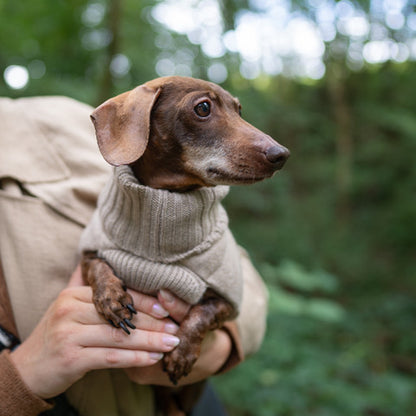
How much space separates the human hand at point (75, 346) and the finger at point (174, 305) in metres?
0.09

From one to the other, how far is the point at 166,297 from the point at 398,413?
11.5ft

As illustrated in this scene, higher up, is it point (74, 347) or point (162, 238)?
point (162, 238)

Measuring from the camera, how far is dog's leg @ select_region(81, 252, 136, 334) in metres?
1.25

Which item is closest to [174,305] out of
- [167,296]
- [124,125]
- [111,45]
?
[167,296]

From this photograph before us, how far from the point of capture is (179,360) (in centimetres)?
→ 136

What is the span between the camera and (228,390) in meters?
3.49

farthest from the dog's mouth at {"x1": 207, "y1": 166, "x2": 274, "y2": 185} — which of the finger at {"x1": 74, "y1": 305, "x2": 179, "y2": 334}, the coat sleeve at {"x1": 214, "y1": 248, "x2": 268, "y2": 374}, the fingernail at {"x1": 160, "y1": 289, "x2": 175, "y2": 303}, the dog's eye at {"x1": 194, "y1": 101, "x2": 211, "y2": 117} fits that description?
the coat sleeve at {"x1": 214, "y1": 248, "x2": 268, "y2": 374}

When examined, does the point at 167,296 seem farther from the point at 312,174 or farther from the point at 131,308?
the point at 312,174

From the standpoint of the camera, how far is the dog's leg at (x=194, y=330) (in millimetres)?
1364

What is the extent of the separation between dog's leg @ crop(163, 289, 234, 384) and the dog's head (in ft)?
1.44

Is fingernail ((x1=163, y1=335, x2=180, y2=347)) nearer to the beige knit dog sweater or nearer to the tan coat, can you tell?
the beige knit dog sweater

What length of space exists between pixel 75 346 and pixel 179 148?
0.69 m

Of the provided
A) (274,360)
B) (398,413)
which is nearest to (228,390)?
(274,360)

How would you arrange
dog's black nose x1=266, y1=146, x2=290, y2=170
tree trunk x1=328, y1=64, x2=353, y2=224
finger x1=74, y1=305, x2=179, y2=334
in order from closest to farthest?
dog's black nose x1=266, y1=146, x2=290, y2=170, finger x1=74, y1=305, x2=179, y2=334, tree trunk x1=328, y1=64, x2=353, y2=224
